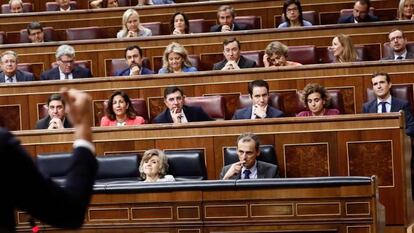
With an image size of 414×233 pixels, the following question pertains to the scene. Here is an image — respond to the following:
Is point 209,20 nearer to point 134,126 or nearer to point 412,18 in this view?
point 412,18

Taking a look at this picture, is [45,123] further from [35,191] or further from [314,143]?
[35,191]

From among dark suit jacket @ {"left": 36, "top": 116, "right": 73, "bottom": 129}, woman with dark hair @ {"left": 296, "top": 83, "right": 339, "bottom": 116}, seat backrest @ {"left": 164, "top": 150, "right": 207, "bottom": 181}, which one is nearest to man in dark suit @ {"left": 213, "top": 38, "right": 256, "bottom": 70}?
woman with dark hair @ {"left": 296, "top": 83, "right": 339, "bottom": 116}

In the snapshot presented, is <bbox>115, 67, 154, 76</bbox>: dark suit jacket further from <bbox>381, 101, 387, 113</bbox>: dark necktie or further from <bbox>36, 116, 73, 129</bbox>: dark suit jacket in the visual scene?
<bbox>381, 101, 387, 113</bbox>: dark necktie

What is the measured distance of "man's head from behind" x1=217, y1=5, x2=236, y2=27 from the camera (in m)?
7.17

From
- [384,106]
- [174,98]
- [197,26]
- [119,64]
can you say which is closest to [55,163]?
[174,98]

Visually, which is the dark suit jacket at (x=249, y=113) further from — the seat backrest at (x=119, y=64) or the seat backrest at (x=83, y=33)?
the seat backrest at (x=83, y=33)

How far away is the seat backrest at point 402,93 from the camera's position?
568 cm

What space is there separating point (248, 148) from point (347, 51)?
5.61 feet

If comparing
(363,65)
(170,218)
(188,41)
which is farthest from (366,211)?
(188,41)

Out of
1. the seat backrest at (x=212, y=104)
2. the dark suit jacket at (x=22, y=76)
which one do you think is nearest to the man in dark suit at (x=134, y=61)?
the dark suit jacket at (x=22, y=76)

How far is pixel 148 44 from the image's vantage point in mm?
6945

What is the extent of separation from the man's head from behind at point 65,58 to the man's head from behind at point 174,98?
1.21 metres

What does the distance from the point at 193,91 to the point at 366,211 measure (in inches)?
97.6

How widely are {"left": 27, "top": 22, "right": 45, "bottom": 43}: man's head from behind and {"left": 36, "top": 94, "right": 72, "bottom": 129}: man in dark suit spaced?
1612mm
